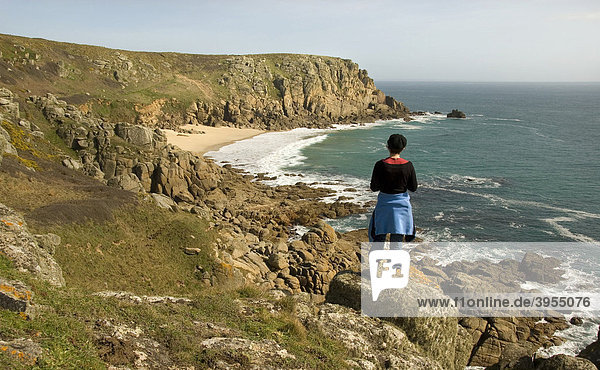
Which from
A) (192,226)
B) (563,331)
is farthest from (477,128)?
(192,226)

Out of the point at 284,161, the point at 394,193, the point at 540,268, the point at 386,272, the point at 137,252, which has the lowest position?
the point at 540,268

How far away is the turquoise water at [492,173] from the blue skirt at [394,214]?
25.2 m

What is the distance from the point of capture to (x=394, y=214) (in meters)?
7.48

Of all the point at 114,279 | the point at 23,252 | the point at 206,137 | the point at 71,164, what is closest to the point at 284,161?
the point at 206,137

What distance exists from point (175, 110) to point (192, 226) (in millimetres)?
58504

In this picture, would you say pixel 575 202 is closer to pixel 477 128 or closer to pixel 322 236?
pixel 322 236

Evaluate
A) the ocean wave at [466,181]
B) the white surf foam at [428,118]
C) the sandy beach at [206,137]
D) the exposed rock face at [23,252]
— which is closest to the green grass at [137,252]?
the exposed rock face at [23,252]

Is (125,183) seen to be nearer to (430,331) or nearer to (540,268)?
(430,331)

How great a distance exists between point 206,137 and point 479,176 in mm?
42496

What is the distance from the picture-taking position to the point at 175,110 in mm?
74250

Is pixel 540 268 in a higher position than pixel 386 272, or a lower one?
lower

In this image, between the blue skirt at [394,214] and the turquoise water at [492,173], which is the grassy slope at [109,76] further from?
the blue skirt at [394,214]

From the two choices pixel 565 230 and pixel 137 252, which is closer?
pixel 137 252

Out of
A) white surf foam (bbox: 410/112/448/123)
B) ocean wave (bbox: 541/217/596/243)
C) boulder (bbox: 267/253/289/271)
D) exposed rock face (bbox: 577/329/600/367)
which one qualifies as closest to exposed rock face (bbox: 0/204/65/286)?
boulder (bbox: 267/253/289/271)
